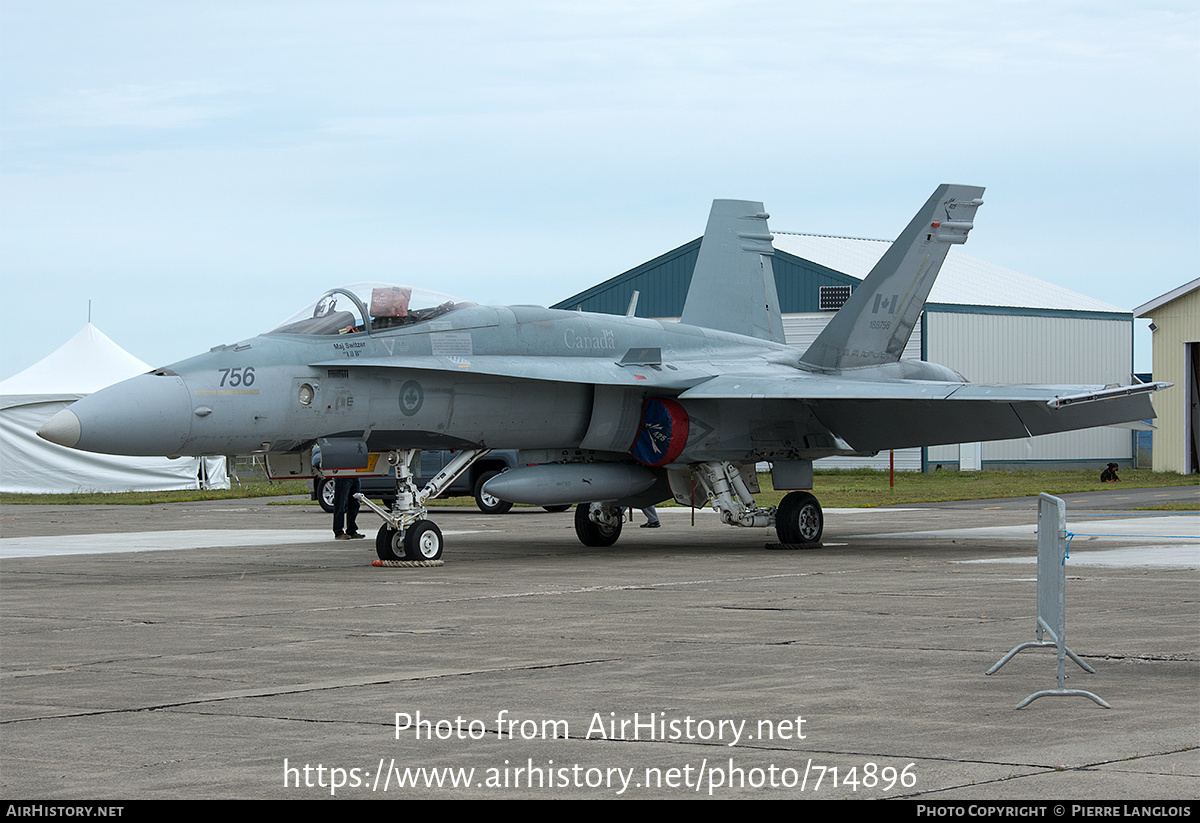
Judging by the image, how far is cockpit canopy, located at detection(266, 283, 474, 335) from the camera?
14188mm

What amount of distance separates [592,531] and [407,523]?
12.5 feet

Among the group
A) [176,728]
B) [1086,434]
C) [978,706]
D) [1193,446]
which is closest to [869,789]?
[978,706]

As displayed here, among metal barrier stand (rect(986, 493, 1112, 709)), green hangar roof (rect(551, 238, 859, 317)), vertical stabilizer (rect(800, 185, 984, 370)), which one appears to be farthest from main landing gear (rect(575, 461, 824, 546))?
green hangar roof (rect(551, 238, 859, 317))

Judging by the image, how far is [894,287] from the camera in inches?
719

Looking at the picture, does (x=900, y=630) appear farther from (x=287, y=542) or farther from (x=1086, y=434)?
(x=1086, y=434)

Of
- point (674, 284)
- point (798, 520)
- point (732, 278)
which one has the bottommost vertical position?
point (798, 520)

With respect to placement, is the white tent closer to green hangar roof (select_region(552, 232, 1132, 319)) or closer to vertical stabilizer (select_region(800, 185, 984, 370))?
green hangar roof (select_region(552, 232, 1132, 319))

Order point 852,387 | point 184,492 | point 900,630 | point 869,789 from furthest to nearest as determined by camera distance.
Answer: point 184,492
point 852,387
point 900,630
point 869,789

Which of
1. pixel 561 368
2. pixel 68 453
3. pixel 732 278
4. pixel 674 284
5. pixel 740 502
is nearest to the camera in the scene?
pixel 561 368

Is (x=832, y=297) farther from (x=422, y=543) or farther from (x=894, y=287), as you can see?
(x=422, y=543)

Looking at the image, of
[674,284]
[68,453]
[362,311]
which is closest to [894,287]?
[362,311]

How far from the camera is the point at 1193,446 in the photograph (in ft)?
124

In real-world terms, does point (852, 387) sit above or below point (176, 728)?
above
